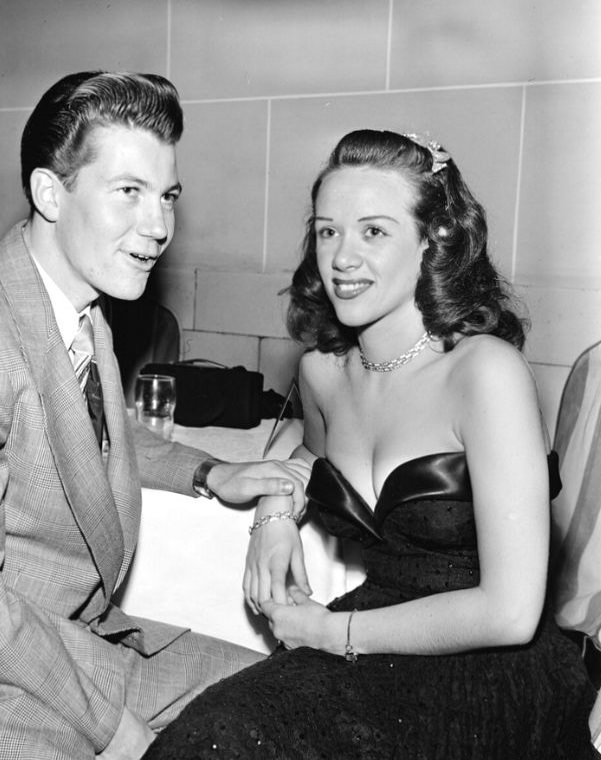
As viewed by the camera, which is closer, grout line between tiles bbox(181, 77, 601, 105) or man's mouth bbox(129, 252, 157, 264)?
man's mouth bbox(129, 252, 157, 264)

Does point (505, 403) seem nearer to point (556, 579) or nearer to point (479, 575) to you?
point (479, 575)

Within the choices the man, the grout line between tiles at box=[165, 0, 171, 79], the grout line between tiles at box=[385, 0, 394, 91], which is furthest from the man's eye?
the grout line between tiles at box=[165, 0, 171, 79]

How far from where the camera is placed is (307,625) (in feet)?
5.24

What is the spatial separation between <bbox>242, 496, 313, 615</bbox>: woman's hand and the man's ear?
2.29ft

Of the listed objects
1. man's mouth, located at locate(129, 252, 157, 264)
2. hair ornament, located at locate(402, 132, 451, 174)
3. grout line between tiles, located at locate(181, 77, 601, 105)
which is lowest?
man's mouth, located at locate(129, 252, 157, 264)

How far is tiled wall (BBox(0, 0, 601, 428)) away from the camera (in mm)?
2787

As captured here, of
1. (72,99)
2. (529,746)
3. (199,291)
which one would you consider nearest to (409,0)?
(199,291)

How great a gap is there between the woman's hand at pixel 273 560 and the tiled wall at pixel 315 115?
1.36 metres

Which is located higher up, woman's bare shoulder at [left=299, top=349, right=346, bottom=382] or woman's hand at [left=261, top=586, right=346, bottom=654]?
woman's bare shoulder at [left=299, top=349, right=346, bottom=382]

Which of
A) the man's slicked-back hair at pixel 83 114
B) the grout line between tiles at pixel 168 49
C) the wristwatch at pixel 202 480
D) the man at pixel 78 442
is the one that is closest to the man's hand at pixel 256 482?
the wristwatch at pixel 202 480

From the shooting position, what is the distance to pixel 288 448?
2369 millimetres

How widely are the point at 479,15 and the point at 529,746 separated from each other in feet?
7.28

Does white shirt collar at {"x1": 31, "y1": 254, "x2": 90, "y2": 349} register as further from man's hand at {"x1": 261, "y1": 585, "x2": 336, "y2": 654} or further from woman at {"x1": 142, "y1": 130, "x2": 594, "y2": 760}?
man's hand at {"x1": 261, "y1": 585, "x2": 336, "y2": 654}

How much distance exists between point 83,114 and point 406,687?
1113 millimetres
